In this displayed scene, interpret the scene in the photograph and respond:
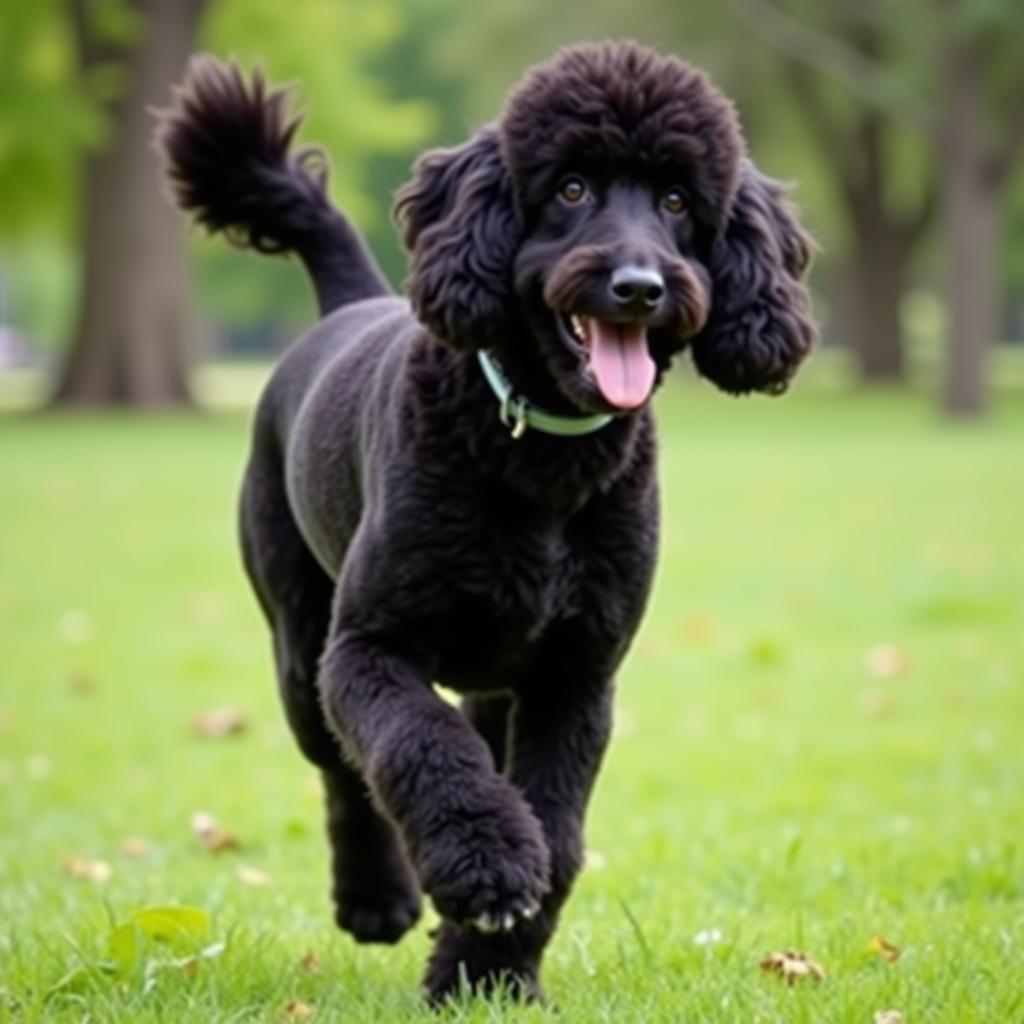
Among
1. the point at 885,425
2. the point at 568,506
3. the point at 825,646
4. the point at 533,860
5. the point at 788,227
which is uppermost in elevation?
the point at 788,227

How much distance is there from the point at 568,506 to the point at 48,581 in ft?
34.2

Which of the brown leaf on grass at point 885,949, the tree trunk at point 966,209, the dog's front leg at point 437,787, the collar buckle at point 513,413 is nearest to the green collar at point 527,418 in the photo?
the collar buckle at point 513,413

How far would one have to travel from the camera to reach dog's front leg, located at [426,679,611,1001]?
4445mm

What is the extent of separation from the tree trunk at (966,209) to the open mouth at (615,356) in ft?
90.8

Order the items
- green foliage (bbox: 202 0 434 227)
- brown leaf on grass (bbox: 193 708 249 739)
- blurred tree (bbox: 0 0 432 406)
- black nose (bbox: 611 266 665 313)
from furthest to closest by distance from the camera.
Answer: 1. green foliage (bbox: 202 0 434 227)
2. blurred tree (bbox: 0 0 432 406)
3. brown leaf on grass (bbox: 193 708 249 739)
4. black nose (bbox: 611 266 665 313)

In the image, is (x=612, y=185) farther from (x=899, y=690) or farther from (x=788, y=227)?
(x=899, y=690)

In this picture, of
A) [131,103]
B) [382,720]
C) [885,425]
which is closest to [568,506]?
[382,720]

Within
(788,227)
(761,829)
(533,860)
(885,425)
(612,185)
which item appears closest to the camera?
(533,860)

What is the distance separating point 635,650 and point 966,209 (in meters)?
21.1

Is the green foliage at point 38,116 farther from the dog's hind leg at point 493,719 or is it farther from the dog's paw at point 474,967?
the dog's paw at point 474,967

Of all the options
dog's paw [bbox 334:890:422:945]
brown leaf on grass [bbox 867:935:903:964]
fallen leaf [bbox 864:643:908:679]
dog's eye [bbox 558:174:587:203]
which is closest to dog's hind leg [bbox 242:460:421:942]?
dog's paw [bbox 334:890:422:945]

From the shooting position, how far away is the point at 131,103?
34.4m

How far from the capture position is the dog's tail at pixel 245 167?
6.14 metres

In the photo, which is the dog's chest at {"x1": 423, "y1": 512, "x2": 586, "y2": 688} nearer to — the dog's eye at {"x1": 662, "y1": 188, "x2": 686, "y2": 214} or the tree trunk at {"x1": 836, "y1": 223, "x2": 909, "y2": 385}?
the dog's eye at {"x1": 662, "y1": 188, "x2": 686, "y2": 214}
